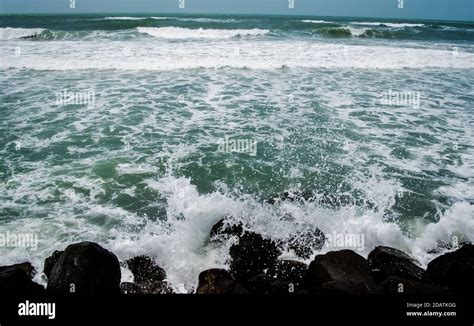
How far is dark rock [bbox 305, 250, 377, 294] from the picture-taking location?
3996 mm

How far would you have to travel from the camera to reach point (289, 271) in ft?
15.5

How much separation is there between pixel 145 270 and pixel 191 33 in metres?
30.4

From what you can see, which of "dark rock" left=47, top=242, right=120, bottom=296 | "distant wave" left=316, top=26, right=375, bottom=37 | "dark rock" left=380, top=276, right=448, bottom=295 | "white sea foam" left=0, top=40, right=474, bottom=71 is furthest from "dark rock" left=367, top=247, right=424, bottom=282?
"distant wave" left=316, top=26, right=375, bottom=37

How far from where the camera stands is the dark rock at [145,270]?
4.77 metres

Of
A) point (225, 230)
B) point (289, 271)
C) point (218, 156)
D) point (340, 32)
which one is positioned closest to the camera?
point (289, 271)

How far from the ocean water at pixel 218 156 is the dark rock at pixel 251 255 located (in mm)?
245

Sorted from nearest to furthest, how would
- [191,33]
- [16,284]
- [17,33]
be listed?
[16,284], [17,33], [191,33]

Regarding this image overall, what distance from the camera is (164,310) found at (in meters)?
3.57

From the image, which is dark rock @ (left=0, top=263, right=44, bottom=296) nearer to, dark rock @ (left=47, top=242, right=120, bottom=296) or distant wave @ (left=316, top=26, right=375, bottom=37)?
dark rock @ (left=47, top=242, right=120, bottom=296)

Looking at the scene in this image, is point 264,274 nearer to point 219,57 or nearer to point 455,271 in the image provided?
point 455,271

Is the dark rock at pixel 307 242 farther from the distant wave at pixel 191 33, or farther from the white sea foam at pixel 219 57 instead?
the distant wave at pixel 191 33

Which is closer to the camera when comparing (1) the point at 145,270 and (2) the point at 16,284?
(2) the point at 16,284

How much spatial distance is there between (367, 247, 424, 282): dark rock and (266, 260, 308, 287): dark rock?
1.00m

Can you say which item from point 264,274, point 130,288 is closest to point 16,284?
point 130,288
